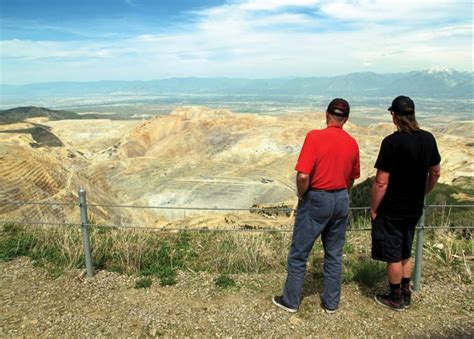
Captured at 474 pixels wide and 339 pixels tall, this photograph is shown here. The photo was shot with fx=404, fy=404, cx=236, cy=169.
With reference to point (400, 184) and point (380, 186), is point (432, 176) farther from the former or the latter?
point (380, 186)

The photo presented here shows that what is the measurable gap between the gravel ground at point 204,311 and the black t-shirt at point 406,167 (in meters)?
1.22

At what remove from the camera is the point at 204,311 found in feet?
15.0

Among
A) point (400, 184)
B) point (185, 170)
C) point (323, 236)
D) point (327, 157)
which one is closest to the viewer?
point (327, 157)

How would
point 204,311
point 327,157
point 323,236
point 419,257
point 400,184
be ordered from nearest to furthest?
point 327,157 → point 400,184 → point 323,236 → point 204,311 → point 419,257

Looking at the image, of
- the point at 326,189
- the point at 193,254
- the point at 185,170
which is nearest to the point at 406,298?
the point at 326,189

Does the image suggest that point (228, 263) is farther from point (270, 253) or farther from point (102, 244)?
point (102, 244)

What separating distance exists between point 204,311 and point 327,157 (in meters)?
2.23

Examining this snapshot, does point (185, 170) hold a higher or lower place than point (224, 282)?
lower

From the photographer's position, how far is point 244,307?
4598 mm

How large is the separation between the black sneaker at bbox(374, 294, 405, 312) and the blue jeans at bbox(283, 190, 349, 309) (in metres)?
0.54

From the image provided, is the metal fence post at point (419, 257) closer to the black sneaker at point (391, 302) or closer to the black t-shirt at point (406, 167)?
the black sneaker at point (391, 302)

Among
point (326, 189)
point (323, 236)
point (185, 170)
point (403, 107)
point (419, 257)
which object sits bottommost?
point (185, 170)

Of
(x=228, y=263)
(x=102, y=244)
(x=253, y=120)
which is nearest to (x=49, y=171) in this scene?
(x=102, y=244)

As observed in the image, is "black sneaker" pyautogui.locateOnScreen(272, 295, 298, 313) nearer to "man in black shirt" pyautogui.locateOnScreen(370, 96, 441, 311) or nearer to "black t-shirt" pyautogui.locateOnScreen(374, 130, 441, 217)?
"man in black shirt" pyautogui.locateOnScreen(370, 96, 441, 311)
